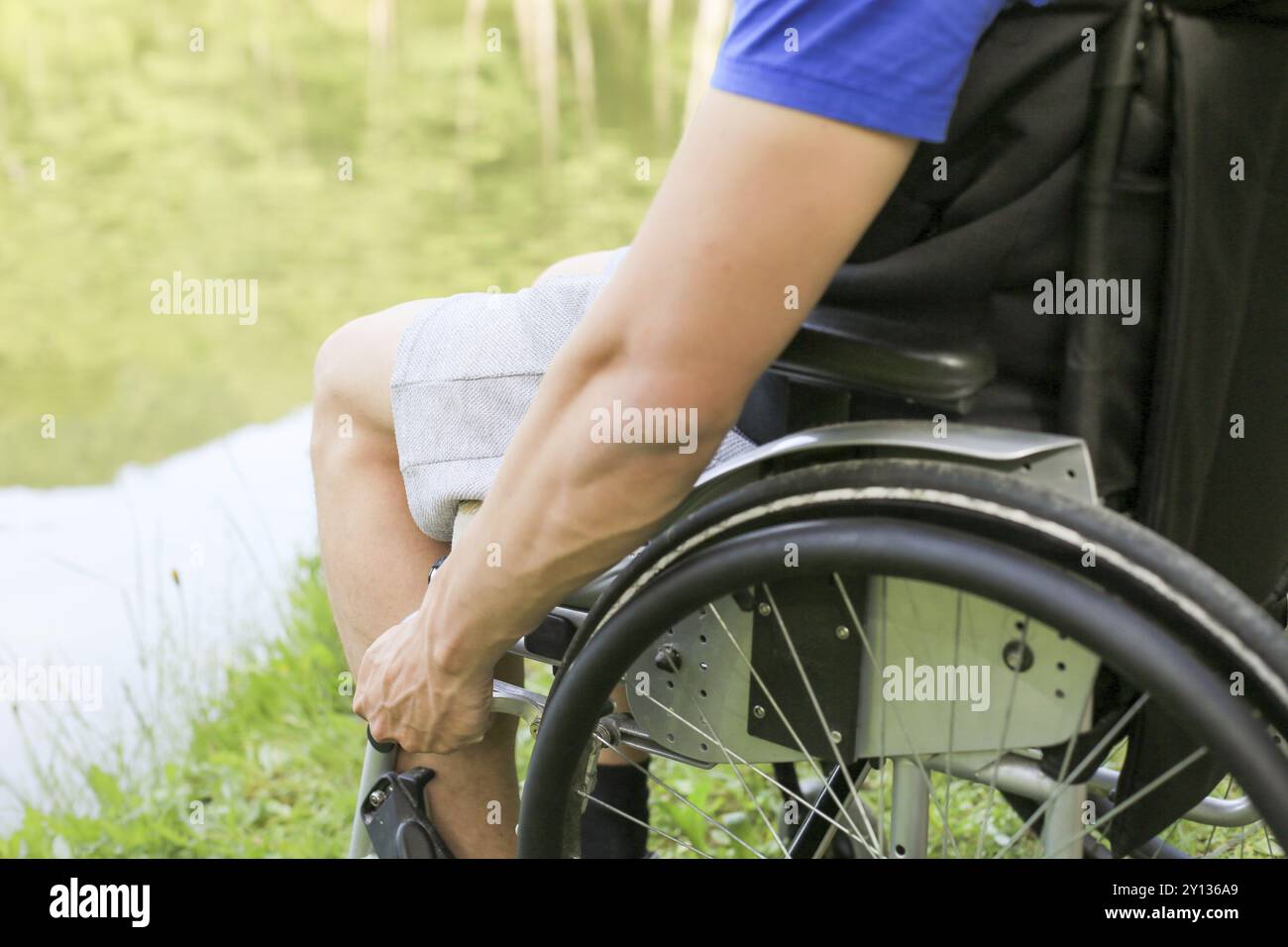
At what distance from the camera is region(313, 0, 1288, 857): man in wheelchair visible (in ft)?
2.96

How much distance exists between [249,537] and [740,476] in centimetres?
218

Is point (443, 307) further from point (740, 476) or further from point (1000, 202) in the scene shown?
point (1000, 202)

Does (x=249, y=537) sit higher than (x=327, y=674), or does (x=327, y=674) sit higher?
(x=249, y=537)

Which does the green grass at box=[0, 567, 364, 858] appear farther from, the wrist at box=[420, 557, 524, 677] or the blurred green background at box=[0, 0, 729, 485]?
the blurred green background at box=[0, 0, 729, 485]

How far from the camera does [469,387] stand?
4.33 feet

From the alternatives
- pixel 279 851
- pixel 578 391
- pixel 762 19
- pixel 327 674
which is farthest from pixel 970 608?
pixel 327 674

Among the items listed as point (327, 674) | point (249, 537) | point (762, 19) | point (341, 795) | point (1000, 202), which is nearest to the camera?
point (762, 19)

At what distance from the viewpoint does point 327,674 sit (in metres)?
2.47

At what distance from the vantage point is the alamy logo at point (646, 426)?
0.98 metres

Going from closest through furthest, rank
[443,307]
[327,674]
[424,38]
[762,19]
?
[762,19]
[443,307]
[327,674]
[424,38]

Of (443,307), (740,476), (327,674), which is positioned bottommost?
(327,674)
